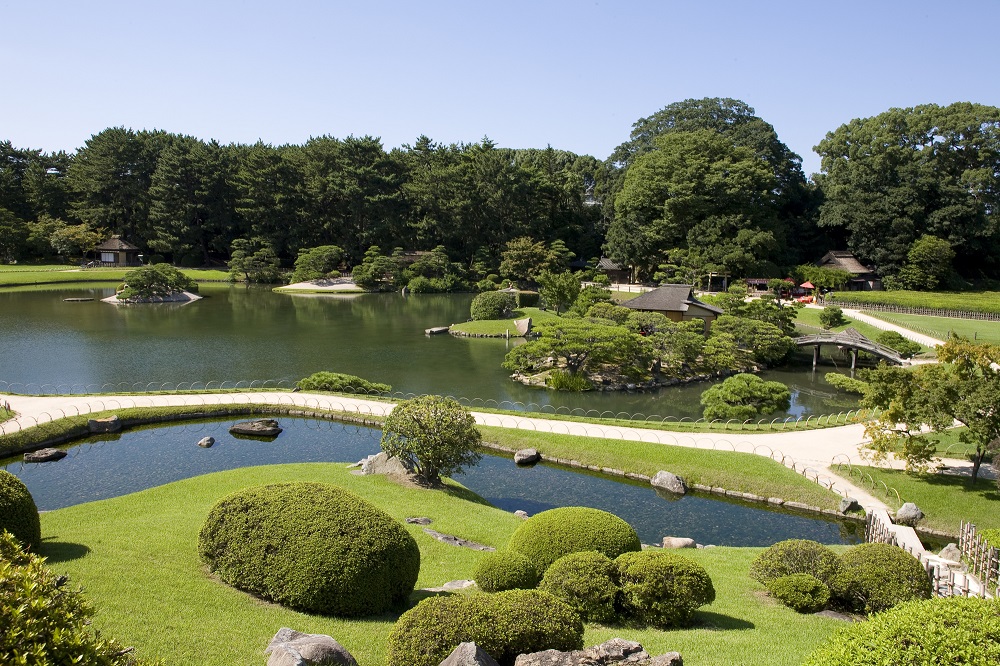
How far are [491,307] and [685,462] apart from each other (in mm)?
30145

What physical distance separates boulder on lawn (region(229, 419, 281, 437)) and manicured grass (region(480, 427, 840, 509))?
23.6 feet

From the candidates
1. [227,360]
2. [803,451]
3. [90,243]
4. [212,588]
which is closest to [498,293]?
[227,360]

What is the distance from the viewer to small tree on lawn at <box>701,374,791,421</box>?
26.4 metres

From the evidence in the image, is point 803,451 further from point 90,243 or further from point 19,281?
point 90,243

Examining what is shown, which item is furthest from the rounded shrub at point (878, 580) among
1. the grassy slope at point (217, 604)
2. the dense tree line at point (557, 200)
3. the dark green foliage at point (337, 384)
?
the dense tree line at point (557, 200)

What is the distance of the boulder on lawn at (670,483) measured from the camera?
19625 mm

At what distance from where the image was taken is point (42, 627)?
5016mm

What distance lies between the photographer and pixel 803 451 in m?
21.7

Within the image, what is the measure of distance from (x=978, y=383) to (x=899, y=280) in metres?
52.3

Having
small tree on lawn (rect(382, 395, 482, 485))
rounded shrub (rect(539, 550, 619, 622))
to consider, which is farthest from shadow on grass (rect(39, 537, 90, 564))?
small tree on lawn (rect(382, 395, 482, 485))

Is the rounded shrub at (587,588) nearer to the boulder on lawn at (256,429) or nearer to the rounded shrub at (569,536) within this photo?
the rounded shrub at (569,536)

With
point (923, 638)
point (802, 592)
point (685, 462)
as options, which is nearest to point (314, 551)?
point (923, 638)

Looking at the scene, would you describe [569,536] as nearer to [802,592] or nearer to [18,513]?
[802,592]

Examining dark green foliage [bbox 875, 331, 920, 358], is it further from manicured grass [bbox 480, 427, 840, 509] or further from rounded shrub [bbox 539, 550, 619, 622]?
rounded shrub [bbox 539, 550, 619, 622]
